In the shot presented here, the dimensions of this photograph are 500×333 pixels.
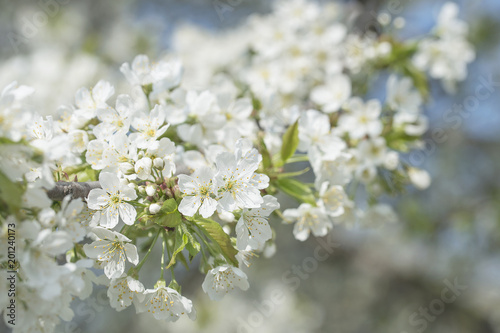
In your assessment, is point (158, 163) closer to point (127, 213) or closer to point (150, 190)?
point (150, 190)

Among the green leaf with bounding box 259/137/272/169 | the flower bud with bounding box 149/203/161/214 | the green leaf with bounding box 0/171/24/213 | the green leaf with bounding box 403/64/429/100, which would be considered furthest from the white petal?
the green leaf with bounding box 403/64/429/100

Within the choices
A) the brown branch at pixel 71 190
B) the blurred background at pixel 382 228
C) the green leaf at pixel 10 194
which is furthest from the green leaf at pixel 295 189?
the blurred background at pixel 382 228

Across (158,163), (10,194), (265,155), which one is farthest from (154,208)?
(265,155)

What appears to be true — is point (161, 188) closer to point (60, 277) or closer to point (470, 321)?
Result: point (60, 277)

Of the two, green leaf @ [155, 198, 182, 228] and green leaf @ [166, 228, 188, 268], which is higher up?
green leaf @ [155, 198, 182, 228]

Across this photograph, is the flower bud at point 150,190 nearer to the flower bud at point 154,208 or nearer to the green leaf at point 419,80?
the flower bud at point 154,208

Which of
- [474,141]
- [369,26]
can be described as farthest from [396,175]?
[474,141]

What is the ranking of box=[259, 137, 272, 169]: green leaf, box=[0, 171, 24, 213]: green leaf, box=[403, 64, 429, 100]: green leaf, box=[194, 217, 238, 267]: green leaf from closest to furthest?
box=[0, 171, 24, 213]: green leaf
box=[194, 217, 238, 267]: green leaf
box=[259, 137, 272, 169]: green leaf
box=[403, 64, 429, 100]: green leaf

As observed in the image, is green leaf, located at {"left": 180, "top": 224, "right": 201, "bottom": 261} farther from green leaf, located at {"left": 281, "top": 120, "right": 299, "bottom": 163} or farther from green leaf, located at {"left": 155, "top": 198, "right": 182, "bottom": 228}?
green leaf, located at {"left": 281, "top": 120, "right": 299, "bottom": 163}
